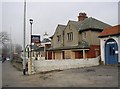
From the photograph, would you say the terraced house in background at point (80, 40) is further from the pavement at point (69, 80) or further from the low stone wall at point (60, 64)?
the pavement at point (69, 80)

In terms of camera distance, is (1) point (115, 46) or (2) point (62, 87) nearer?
(2) point (62, 87)

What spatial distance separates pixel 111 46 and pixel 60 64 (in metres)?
7.09

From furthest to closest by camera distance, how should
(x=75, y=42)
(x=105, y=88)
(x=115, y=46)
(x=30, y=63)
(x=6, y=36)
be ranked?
(x=6, y=36)
(x=75, y=42)
(x=115, y=46)
(x=30, y=63)
(x=105, y=88)

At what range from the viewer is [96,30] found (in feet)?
110

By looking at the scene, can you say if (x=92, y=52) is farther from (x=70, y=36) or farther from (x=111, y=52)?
(x=70, y=36)

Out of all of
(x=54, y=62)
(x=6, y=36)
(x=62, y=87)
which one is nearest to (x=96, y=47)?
(x=54, y=62)

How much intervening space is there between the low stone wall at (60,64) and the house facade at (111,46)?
1681 mm

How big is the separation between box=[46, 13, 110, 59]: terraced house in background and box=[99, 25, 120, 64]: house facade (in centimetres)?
487

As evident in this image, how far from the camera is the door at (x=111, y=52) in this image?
997 inches

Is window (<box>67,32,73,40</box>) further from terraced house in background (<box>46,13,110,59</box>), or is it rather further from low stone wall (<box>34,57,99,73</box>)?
low stone wall (<box>34,57,99,73</box>)

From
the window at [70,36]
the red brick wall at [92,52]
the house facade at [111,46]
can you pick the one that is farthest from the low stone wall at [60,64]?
the window at [70,36]

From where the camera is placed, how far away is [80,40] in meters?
34.9

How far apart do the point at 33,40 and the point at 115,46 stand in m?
9.82

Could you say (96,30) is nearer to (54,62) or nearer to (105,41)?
(105,41)
